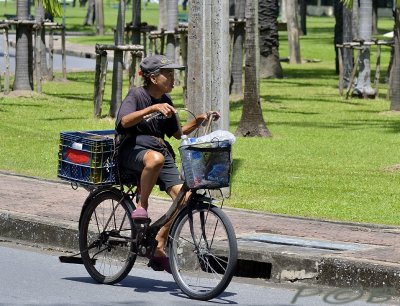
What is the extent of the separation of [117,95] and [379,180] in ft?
25.9

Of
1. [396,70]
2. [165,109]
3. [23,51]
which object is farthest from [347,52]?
[165,109]

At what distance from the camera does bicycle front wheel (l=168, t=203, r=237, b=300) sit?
862cm

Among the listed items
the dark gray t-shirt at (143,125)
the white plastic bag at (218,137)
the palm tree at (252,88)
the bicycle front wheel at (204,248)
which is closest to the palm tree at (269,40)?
the palm tree at (252,88)

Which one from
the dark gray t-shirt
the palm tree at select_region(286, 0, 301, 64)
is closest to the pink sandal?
the dark gray t-shirt

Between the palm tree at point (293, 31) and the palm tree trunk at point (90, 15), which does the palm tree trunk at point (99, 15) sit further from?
the palm tree trunk at point (90, 15)

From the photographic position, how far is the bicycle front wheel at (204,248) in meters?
8.62

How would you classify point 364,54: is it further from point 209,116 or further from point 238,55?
point 209,116

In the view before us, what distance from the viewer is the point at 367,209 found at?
13.4 meters

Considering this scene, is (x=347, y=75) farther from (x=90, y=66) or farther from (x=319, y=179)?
(x=319, y=179)

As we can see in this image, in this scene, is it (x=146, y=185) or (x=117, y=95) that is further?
(x=117, y=95)

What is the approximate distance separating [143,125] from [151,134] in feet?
0.34

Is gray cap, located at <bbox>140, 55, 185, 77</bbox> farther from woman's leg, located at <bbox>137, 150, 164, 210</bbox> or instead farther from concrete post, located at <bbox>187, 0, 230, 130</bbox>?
concrete post, located at <bbox>187, 0, 230, 130</bbox>

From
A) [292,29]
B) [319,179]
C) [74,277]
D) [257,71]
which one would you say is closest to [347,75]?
[292,29]

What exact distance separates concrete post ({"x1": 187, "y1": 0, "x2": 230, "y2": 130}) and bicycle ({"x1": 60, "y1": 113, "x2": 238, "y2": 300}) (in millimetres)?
3971
